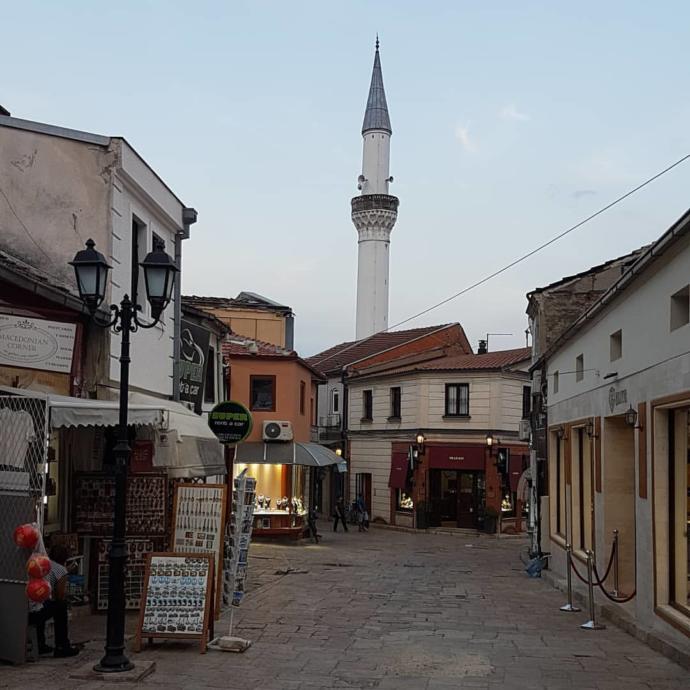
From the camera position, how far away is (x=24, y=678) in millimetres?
8586

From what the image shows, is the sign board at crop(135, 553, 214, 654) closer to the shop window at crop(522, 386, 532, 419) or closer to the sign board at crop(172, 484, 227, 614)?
the sign board at crop(172, 484, 227, 614)

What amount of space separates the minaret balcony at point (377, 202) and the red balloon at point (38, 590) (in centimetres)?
4655

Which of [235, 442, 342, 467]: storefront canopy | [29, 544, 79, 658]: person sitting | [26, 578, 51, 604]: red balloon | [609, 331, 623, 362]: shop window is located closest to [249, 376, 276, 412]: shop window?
[235, 442, 342, 467]: storefront canopy

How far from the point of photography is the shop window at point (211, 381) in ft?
71.1

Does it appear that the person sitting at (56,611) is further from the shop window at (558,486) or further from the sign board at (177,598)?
the shop window at (558,486)

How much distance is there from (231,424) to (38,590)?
7.38 meters

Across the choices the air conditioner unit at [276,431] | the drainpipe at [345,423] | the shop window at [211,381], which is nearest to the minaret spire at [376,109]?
the drainpipe at [345,423]

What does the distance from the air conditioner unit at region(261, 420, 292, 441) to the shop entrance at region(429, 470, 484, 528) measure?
10.1 meters

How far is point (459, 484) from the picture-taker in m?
36.7

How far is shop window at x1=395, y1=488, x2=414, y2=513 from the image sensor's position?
37250 mm

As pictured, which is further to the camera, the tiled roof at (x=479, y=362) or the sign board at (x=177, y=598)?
the tiled roof at (x=479, y=362)

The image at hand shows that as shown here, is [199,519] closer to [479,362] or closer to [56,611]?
[56,611]

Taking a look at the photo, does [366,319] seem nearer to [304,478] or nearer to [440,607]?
[304,478]

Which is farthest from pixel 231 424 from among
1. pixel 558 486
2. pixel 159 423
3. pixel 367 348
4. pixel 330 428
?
pixel 367 348
